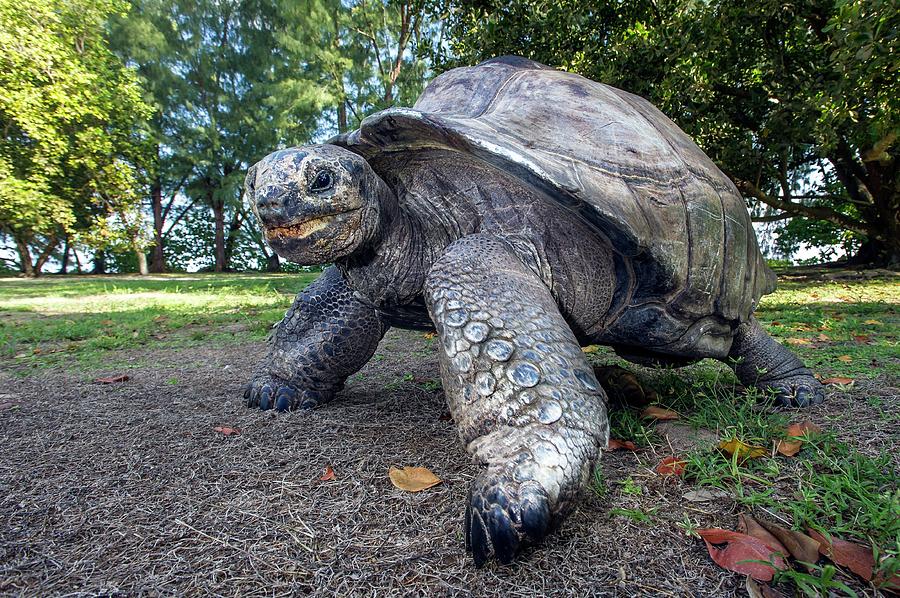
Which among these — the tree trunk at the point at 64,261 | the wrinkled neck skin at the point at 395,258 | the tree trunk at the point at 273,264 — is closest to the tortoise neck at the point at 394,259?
the wrinkled neck skin at the point at 395,258

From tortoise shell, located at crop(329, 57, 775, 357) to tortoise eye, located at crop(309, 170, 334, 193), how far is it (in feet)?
1.08

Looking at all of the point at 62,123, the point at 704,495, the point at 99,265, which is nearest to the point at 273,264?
the point at 99,265

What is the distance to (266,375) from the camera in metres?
2.51

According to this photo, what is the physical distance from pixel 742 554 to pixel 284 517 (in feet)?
3.72

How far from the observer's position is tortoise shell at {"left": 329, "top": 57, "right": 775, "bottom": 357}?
1806mm

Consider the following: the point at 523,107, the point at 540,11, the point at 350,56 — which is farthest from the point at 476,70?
the point at 350,56

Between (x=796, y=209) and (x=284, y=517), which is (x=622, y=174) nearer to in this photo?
(x=284, y=517)

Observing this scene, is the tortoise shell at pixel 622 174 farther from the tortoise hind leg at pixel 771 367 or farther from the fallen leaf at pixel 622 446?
the fallen leaf at pixel 622 446

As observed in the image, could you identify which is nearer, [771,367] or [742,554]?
[742,554]

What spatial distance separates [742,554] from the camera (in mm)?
1134

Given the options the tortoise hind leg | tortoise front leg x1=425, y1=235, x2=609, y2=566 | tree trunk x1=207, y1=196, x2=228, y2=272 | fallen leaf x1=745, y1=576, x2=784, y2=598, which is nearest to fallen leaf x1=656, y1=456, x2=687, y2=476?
tortoise front leg x1=425, y1=235, x2=609, y2=566

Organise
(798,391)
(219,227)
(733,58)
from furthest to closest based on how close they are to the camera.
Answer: (219,227)
(733,58)
(798,391)

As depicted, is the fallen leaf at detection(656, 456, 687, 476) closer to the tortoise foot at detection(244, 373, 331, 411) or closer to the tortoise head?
the tortoise head

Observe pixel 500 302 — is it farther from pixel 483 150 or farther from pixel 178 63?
pixel 178 63
